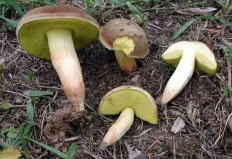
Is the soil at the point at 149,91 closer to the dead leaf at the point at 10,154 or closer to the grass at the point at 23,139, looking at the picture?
the grass at the point at 23,139

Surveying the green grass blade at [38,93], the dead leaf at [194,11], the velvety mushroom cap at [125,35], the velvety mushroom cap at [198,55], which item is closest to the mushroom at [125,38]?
the velvety mushroom cap at [125,35]

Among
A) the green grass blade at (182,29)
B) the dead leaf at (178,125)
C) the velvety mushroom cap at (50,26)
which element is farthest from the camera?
the green grass blade at (182,29)

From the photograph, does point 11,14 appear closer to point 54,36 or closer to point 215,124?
point 54,36

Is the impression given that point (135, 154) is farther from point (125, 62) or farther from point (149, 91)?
point (125, 62)

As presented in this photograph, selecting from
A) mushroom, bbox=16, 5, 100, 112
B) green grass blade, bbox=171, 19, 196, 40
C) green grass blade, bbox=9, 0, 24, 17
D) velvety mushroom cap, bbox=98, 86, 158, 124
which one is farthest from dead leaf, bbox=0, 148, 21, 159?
green grass blade, bbox=171, 19, 196, 40

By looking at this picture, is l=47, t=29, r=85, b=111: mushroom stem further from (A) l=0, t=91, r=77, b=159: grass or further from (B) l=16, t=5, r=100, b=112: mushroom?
(A) l=0, t=91, r=77, b=159: grass

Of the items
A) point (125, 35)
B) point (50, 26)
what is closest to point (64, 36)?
point (50, 26)
